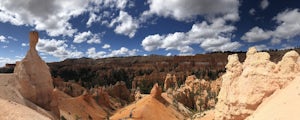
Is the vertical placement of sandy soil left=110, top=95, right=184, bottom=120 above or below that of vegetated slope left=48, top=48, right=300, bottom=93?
below

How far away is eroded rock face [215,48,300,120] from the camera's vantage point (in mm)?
9734

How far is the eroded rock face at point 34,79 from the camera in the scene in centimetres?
2127

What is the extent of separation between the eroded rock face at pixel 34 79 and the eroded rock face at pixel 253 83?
14961mm

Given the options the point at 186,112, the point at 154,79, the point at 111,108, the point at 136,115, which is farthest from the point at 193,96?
the point at 154,79

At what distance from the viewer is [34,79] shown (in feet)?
72.6

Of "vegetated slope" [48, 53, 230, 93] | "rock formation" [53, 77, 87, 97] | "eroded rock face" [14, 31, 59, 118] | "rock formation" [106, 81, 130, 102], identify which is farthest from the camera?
"vegetated slope" [48, 53, 230, 93]

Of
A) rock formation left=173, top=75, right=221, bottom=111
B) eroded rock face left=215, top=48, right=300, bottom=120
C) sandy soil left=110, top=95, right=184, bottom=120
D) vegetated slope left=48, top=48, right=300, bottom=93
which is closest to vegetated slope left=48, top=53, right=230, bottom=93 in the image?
vegetated slope left=48, top=48, right=300, bottom=93

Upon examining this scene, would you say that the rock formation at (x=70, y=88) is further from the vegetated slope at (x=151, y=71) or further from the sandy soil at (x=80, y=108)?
the vegetated slope at (x=151, y=71)

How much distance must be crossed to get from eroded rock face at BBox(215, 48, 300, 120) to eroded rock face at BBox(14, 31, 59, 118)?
1496 centimetres

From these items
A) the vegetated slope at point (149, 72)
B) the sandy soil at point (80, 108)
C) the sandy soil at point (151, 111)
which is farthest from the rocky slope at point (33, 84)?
the vegetated slope at point (149, 72)

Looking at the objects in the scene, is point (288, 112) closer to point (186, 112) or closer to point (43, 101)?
point (43, 101)

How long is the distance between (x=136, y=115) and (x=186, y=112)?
14967 mm

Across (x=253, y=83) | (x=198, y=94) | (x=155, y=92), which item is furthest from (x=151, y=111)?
(x=253, y=83)

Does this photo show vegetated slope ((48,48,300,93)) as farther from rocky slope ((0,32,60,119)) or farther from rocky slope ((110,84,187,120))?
rocky slope ((0,32,60,119))
